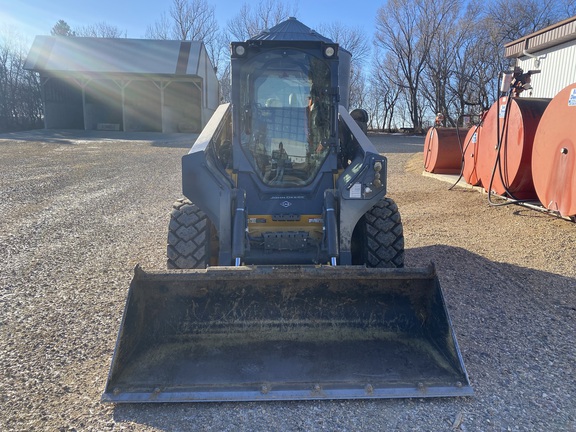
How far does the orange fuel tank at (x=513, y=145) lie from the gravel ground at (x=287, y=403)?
49 centimetres

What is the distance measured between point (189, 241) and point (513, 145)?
22.7ft

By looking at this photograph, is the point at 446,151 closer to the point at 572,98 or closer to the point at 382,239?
the point at 572,98

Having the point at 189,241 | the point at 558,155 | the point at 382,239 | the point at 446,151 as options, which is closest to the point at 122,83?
the point at 446,151

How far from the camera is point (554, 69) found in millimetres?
14023

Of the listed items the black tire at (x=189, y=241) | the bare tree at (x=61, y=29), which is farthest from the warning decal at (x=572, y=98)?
the bare tree at (x=61, y=29)

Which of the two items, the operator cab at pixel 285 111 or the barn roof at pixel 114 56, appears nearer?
the operator cab at pixel 285 111

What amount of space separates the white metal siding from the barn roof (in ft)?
66.9

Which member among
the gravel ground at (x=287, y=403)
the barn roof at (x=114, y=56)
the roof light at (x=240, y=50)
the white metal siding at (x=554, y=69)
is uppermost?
the barn roof at (x=114, y=56)

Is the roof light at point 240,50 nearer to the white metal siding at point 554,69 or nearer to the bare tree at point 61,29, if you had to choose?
the white metal siding at point 554,69

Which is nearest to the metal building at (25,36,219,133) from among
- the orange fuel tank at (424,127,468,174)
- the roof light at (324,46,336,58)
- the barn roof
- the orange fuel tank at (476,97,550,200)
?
the barn roof

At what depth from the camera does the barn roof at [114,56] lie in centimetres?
2933

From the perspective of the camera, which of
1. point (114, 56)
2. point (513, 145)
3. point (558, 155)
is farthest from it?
point (114, 56)

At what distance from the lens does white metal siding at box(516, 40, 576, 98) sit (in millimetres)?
13164

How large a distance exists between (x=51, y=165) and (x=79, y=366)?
14523 millimetres
